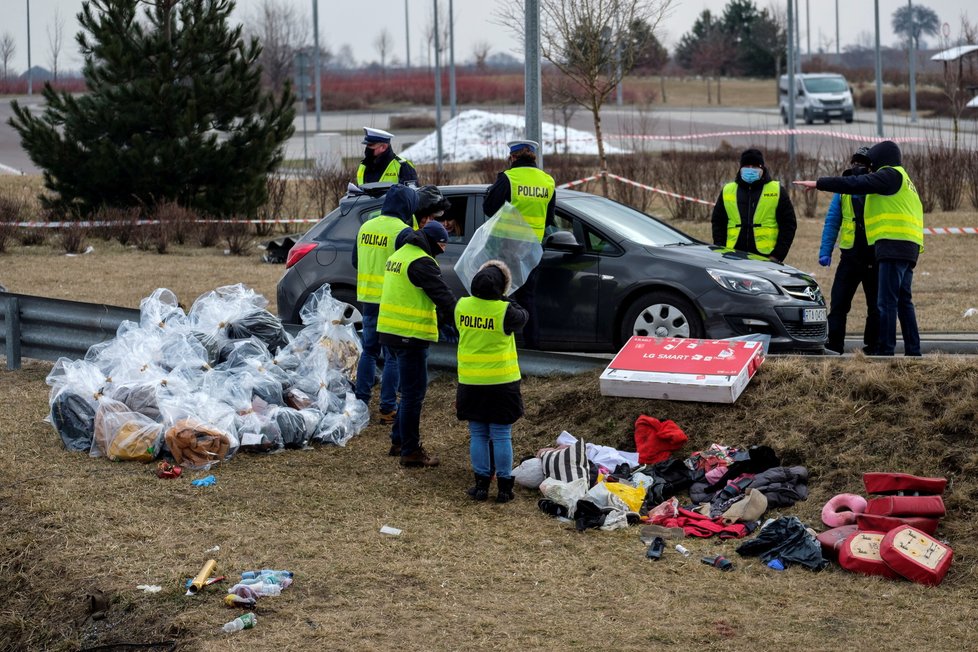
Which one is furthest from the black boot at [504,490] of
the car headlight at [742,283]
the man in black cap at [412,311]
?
the car headlight at [742,283]

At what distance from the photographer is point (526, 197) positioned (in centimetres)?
997

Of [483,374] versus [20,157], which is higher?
[20,157]

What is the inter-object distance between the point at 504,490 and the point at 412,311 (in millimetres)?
1379

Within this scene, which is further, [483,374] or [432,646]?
[483,374]

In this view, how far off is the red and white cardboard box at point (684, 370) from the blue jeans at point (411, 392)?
4.56ft

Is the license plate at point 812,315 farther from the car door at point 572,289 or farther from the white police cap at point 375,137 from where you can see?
the white police cap at point 375,137

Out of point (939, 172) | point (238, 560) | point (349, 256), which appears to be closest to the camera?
point (238, 560)

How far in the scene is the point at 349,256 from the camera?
1087 cm

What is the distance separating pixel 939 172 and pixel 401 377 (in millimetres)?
17814

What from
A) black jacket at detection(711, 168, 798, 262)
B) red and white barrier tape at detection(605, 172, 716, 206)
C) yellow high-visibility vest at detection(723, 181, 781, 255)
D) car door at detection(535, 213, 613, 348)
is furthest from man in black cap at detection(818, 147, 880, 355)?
red and white barrier tape at detection(605, 172, 716, 206)

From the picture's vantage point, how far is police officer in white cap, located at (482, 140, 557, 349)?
32.5 ft

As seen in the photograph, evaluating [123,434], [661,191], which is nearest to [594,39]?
[661,191]

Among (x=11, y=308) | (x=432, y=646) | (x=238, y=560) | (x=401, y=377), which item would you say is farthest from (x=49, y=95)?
(x=432, y=646)

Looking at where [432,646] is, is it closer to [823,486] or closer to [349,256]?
[823,486]
